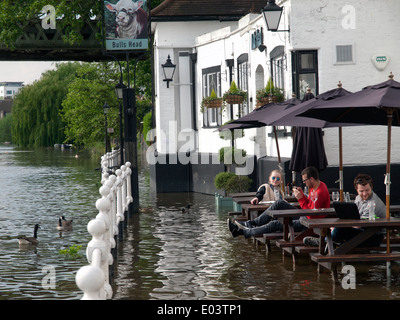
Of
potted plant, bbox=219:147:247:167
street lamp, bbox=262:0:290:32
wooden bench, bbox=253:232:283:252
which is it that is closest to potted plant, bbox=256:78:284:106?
street lamp, bbox=262:0:290:32

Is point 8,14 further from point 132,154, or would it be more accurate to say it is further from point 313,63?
point 313,63

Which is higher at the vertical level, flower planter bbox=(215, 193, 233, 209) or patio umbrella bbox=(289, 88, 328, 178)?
patio umbrella bbox=(289, 88, 328, 178)

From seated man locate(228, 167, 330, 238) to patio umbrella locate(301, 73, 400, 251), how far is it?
0.85 meters

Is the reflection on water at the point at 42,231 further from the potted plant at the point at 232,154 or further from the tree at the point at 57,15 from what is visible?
the tree at the point at 57,15

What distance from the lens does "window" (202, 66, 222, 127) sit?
2405cm

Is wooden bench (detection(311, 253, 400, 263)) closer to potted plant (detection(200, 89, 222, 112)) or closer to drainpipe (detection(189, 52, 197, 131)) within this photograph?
potted plant (detection(200, 89, 222, 112))

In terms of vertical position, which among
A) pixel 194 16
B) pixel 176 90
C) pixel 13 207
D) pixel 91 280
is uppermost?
pixel 194 16

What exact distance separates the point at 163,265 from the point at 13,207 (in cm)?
1035

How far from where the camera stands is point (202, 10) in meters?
25.7

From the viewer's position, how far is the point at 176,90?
25688 mm

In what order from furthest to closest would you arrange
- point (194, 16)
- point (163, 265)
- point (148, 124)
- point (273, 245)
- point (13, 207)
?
point (148, 124), point (194, 16), point (13, 207), point (273, 245), point (163, 265)

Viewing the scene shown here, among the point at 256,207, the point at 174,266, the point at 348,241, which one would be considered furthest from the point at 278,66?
the point at 348,241

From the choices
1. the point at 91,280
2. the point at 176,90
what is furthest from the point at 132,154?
the point at 91,280

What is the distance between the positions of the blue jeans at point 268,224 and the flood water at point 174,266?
360 mm
